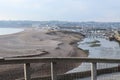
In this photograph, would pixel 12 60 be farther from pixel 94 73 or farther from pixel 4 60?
pixel 94 73

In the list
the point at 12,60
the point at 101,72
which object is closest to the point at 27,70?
the point at 12,60

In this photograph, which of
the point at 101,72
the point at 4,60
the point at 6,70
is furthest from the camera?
the point at 6,70

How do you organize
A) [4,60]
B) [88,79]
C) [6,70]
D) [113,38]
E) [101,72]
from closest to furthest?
[4,60], [88,79], [101,72], [6,70], [113,38]

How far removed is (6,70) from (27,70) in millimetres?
17206

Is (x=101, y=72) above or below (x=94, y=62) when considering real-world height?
below

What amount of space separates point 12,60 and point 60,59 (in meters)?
1.02

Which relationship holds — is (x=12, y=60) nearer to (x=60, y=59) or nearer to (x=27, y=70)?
(x=27, y=70)

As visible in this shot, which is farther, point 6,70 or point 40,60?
point 6,70

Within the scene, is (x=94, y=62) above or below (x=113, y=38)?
above

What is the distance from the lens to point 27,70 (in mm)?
6457

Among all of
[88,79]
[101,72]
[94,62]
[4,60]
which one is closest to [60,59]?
[94,62]

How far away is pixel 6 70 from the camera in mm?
23266

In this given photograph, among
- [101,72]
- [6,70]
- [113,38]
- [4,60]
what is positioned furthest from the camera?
[113,38]

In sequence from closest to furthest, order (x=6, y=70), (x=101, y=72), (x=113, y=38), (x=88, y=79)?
1. (x=88, y=79)
2. (x=101, y=72)
3. (x=6, y=70)
4. (x=113, y=38)
